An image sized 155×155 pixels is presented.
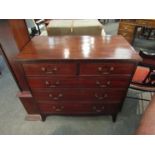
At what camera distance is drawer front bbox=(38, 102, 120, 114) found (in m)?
1.42

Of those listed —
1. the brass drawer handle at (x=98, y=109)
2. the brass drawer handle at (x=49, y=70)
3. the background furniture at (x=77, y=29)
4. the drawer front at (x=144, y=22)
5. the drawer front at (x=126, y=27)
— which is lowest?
the brass drawer handle at (x=98, y=109)

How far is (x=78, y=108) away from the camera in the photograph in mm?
1453

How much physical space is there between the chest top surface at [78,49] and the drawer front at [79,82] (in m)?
0.21

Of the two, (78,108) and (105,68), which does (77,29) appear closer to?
(105,68)

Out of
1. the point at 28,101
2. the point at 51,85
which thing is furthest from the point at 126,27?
the point at 28,101

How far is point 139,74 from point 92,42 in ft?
2.74

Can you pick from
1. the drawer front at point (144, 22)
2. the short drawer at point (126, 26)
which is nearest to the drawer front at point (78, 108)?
the drawer front at point (144, 22)

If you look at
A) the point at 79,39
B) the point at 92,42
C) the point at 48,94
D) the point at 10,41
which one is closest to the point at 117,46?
the point at 92,42

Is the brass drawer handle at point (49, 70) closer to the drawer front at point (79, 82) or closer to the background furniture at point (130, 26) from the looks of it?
the drawer front at point (79, 82)

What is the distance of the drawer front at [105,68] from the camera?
1.03 meters

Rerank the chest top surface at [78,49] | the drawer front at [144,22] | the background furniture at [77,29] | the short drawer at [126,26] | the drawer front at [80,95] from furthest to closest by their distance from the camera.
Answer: the short drawer at [126,26], the drawer front at [144,22], the background furniture at [77,29], the drawer front at [80,95], the chest top surface at [78,49]

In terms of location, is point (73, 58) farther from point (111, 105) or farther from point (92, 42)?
point (111, 105)

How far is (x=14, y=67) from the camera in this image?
1.22 m

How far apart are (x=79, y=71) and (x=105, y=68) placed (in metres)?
0.22
